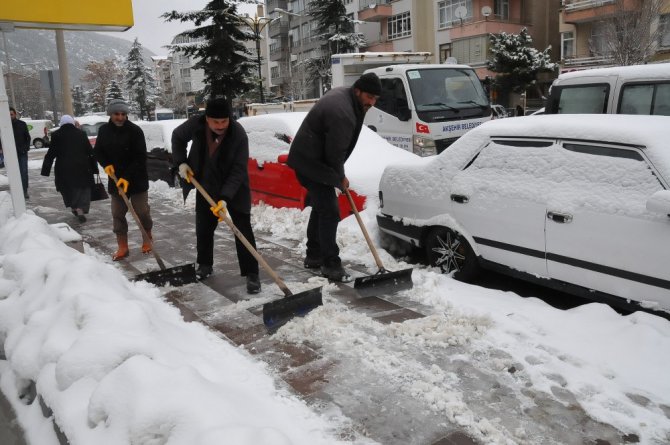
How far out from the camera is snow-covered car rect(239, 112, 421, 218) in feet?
22.9

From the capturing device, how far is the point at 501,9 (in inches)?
1330

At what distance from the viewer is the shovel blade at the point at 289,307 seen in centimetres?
387

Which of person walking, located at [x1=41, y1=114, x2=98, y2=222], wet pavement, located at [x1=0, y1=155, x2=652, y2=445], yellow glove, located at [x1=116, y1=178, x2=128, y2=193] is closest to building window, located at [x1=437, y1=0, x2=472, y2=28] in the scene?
person walking, located at [x1=41, y1=114, x2=98, y2=222]

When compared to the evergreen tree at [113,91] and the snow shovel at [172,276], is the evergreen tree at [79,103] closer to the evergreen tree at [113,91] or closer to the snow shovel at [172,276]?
the evergreen tree at [113,91]

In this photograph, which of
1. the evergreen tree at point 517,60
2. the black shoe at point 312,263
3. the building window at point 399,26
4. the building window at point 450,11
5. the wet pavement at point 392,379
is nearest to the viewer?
the wet pavement at point 392,379

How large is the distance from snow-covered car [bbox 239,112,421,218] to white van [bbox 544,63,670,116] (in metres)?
2.23

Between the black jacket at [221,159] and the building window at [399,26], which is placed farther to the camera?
the building window at [399,26]

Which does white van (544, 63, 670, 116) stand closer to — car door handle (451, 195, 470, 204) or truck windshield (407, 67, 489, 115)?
truck windshield (407, 67, 489, 115)

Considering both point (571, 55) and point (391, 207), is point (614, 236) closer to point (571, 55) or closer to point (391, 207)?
point (391, 207)

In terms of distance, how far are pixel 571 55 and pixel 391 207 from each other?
28090 mm

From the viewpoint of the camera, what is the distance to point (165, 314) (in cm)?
428

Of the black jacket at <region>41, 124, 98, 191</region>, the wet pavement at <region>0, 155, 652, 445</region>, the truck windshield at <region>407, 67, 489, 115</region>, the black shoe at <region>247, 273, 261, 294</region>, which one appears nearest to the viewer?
the wet pavement at <region>0, 155, 652, 445</region>

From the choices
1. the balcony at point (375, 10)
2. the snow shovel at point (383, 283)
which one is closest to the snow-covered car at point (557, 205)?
the snow shovel at point (383, 283)

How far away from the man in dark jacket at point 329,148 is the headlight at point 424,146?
4.53 m
